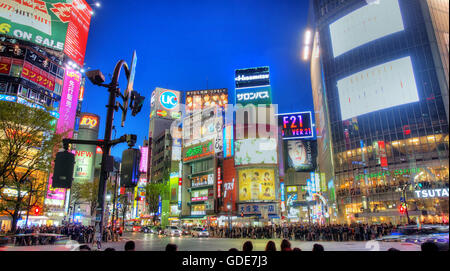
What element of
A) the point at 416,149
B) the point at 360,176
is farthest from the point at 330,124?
the point at 416,149

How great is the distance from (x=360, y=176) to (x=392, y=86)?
17280 mm

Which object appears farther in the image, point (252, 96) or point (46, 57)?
point (252, 96)

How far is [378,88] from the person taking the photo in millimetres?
55812

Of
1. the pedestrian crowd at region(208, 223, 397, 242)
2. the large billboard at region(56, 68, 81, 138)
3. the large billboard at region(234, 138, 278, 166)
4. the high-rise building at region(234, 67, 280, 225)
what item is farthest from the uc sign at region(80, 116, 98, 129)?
the pedestrian crowd at region(208, 223, 397, 242)

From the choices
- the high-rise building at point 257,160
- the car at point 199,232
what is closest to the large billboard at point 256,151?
the high-rise building at point 257,160

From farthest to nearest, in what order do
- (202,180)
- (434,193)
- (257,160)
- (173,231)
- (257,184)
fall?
(202,180), (257,160), (257,184), (173,231), (434,193)

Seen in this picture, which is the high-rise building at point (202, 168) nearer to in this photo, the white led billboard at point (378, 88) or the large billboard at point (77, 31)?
the white led billboard at point (378, 88)

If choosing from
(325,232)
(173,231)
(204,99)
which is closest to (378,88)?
(325,232)

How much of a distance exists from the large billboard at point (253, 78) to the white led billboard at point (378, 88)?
17.0 metres

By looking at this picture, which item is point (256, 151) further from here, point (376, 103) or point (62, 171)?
point (62, 171)

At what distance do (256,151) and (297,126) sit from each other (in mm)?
15909

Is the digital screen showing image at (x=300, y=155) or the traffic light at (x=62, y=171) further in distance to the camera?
the digital screen showing image at (x=300, y=155)

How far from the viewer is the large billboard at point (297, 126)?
Answer: 71.7 metres
